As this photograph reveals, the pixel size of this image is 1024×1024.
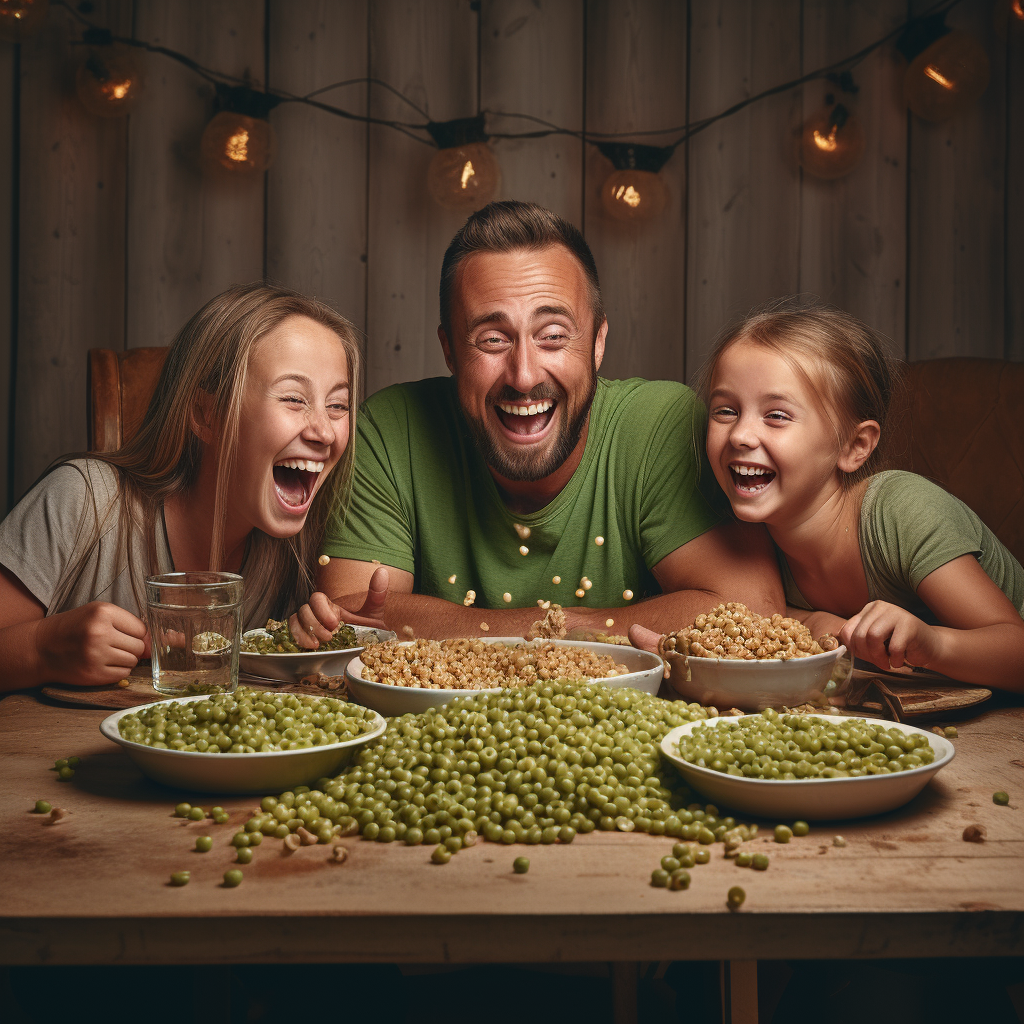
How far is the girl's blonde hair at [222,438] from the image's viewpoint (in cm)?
180

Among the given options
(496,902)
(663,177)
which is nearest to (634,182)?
(663,177)

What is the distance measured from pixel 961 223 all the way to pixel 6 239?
3.02 metres

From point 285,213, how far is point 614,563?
1733 millimetres

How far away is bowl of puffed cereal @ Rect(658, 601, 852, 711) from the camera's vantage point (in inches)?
45.5

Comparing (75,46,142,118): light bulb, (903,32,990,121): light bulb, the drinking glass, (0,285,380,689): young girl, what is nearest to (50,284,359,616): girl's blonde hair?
(0,285,380,689): young girl

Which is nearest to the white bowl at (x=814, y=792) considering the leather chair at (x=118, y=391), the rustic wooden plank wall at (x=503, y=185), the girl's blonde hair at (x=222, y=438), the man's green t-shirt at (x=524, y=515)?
the man's green t-shirt at (x=524, y=515)

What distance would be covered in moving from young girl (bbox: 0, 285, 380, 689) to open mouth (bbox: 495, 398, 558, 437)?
323 millimetres

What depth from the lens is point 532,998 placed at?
166cm

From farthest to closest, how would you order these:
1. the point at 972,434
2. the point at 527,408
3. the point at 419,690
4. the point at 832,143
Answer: the point at 832,143, the point at 972,434, the point at 527,408, the point at 419,690

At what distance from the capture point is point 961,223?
3.13 m

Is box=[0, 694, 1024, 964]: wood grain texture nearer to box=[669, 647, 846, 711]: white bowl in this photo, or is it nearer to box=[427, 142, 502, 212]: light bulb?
box=[669, 647, 846, 711]: white bowl

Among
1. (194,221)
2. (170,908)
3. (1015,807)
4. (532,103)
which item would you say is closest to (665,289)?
(532,103)

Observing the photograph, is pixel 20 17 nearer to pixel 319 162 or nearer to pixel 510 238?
pixel 319 162

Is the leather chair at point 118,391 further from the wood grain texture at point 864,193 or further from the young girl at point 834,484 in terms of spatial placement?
the wood grain texture at point 864,193
